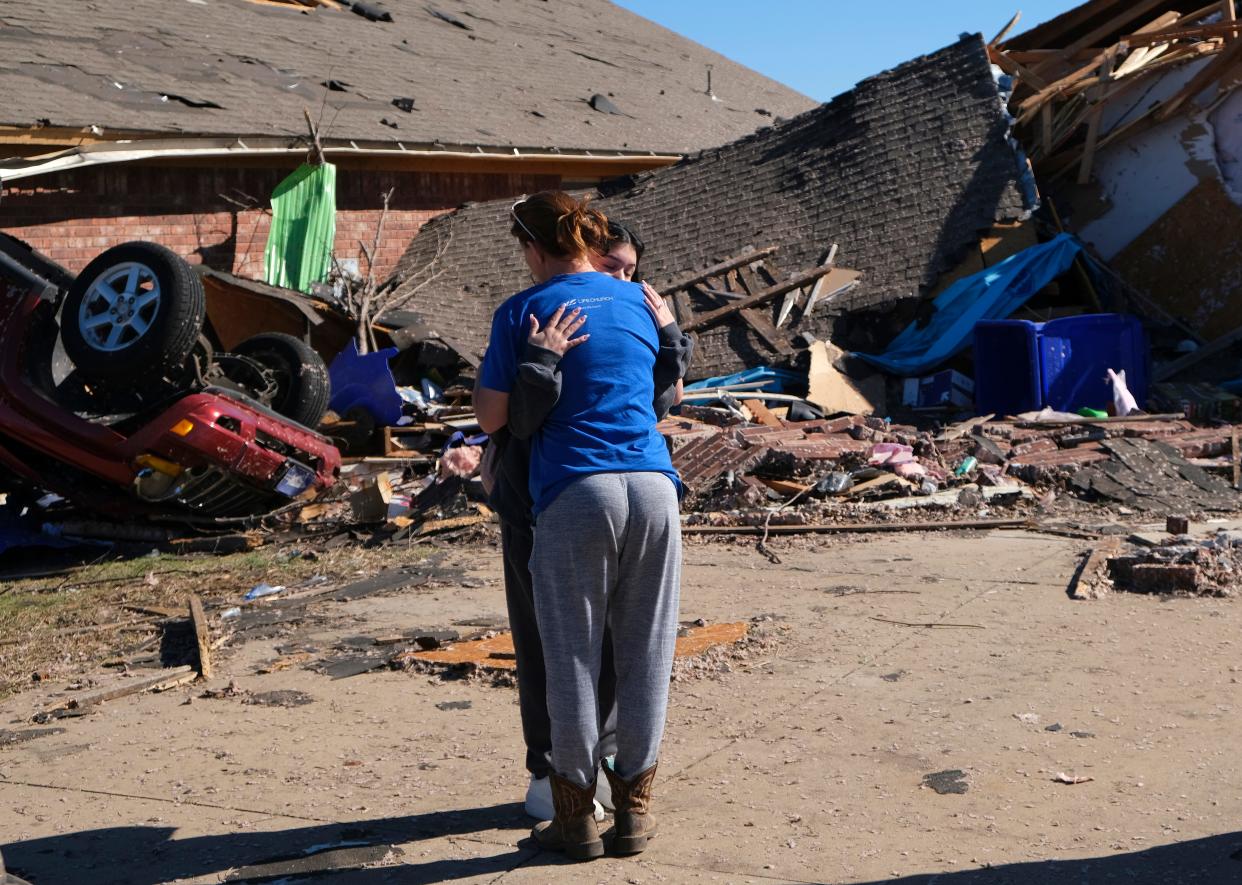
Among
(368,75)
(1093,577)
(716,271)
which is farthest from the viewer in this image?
(368,75)

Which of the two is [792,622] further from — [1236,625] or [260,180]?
[260,180]

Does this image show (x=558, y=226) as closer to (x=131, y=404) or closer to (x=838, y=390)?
(x=131, y=404)

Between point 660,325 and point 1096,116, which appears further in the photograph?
point 1096,116

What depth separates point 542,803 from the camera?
A: 423cm

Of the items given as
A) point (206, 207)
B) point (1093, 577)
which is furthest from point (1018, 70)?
point (1093, 577)

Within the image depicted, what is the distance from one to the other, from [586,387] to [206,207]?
15.8 metres

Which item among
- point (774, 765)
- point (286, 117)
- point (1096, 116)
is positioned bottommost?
point (774, 765)

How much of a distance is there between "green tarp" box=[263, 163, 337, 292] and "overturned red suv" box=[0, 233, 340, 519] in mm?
7991

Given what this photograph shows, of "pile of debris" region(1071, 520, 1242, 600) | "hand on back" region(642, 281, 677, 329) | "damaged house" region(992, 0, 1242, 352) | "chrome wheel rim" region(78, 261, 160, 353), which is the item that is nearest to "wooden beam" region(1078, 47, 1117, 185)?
"damaged house" region(992, 0, 1242, 352)

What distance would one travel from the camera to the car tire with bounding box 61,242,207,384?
31.4 ft

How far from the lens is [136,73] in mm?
18094

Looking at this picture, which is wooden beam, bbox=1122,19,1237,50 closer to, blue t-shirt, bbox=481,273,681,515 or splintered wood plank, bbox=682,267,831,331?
splintered wood plank, bbox=682,267,831,331

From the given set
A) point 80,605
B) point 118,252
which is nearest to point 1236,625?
point 80,605

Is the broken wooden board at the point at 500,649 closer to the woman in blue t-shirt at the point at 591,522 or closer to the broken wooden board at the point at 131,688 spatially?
the broken wooden board at the point at 131,688
